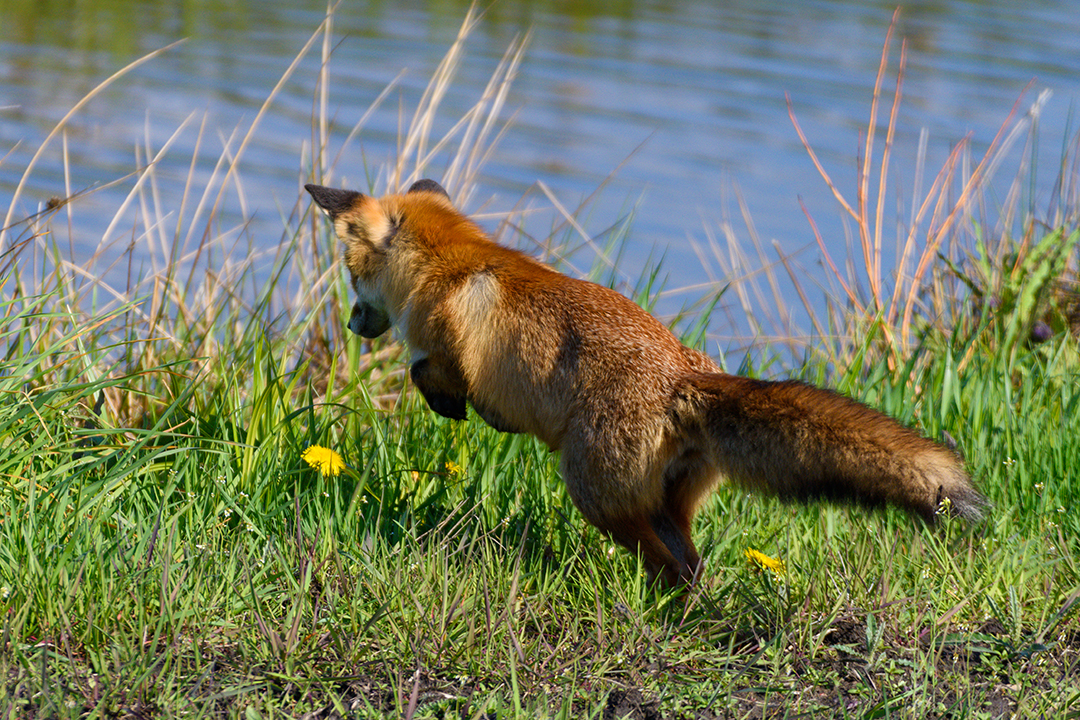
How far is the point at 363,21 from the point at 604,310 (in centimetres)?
1644

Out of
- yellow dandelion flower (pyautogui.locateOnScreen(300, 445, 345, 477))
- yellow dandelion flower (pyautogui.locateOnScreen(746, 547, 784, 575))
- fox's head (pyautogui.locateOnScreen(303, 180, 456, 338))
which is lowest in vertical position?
yellow dandelion flower (pyautogui.locateOnScreen(746, 547, 784, 575))

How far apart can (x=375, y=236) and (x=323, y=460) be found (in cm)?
83

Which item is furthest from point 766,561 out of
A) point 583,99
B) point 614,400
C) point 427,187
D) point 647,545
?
point 583,99

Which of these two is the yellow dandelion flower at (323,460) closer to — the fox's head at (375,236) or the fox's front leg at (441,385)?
the fox's front leg at (441,385)

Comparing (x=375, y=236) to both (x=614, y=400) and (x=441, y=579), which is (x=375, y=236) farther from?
(x=441, y=579)

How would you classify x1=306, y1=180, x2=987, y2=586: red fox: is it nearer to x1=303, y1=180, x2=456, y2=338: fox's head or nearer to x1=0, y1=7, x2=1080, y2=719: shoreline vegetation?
x1=303, y1=180, x2=456, y2=338: fox's head

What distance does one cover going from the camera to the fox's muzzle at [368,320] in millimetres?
4379

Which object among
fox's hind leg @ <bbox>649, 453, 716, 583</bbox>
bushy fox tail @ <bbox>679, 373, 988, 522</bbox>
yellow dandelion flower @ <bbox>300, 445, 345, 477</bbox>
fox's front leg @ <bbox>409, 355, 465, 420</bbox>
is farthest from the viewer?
yellow dandelion flower @ <bbox>300, 445, 345, 477</bbox>

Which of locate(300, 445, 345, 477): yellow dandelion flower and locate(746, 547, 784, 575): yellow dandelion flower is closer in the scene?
locate(746, 547, 784, 575): yellow dandelion flower

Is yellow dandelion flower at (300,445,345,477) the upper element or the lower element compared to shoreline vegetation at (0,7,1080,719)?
upper

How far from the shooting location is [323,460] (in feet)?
13.5

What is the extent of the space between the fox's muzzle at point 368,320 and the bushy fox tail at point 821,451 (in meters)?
1.37

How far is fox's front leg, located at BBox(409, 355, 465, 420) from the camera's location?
157 inches

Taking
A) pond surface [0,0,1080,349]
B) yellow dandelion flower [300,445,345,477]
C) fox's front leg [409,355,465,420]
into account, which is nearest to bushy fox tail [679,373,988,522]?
fox's front leg [409,355,465,420]
